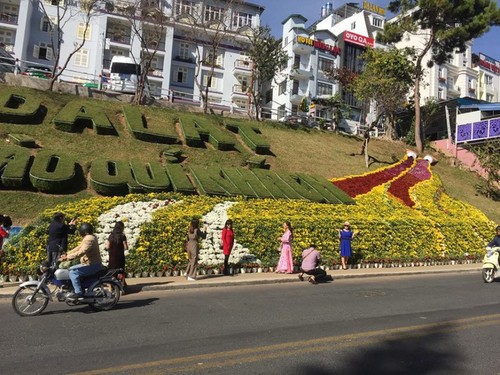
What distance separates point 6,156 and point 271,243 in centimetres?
1113

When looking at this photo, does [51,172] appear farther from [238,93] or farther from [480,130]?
[238,93]

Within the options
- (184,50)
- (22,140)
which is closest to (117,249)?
(22,140)

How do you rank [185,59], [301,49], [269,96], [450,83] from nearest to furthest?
[185,59] < [301,49] < [269,96] < [450,83]

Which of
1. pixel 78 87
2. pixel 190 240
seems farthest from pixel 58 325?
pixel 78 87

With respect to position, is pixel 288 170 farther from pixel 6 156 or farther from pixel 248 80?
pixel 248 80

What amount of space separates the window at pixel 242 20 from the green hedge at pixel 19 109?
3601cm

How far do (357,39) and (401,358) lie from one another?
195ft

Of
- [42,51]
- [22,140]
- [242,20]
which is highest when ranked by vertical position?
[242,20]

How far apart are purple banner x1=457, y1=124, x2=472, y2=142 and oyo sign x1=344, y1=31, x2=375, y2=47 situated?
90.5 ft

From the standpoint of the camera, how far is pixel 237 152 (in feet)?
79.5

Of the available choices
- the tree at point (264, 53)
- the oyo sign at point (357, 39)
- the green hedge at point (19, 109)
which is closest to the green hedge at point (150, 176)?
the green hedge at point (19, 109)

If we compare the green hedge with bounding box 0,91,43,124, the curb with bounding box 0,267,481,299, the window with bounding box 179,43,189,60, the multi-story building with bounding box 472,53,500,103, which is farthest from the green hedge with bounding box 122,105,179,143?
the multi-story building with bounding box 472,53,500,103

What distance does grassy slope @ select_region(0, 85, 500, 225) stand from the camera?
52.9ft

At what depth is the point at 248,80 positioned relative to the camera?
5397 centimetres
